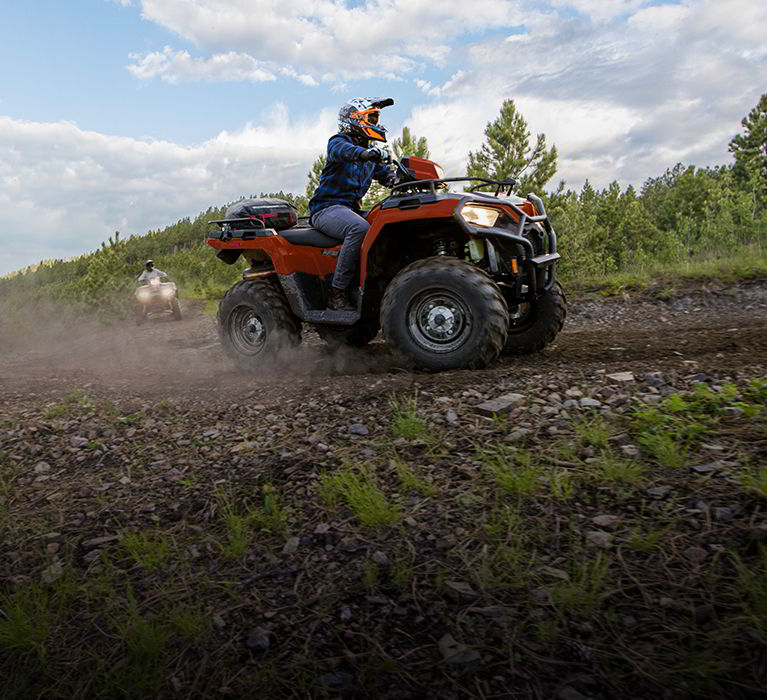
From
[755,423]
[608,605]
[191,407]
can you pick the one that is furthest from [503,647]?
[191,407]

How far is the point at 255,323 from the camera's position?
242 inches

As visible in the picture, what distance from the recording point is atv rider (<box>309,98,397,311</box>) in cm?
523

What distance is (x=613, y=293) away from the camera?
9.51 m

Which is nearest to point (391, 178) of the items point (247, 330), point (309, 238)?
point (309, 238)

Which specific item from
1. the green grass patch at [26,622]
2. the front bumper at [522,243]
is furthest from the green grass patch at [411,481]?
the front bumper at [522,243]

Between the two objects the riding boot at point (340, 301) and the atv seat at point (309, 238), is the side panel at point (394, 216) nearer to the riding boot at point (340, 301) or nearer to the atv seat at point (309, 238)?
the riding boot at point (340, 301)

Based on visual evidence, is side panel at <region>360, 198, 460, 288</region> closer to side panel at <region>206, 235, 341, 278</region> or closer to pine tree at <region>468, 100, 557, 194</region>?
side panel at <region>206, 235, 341, 278</region>

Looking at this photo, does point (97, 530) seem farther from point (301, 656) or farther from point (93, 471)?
point (301, 656)

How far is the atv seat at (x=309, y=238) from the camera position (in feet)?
18.6

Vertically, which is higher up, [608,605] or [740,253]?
[740,253]

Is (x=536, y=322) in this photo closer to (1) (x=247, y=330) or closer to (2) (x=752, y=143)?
(1) (x=247, y=330)

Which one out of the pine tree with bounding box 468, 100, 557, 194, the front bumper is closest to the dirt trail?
the front bumper

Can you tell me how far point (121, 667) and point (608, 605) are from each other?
1.61 metres

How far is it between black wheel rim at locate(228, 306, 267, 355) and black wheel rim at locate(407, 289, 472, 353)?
2.05m
